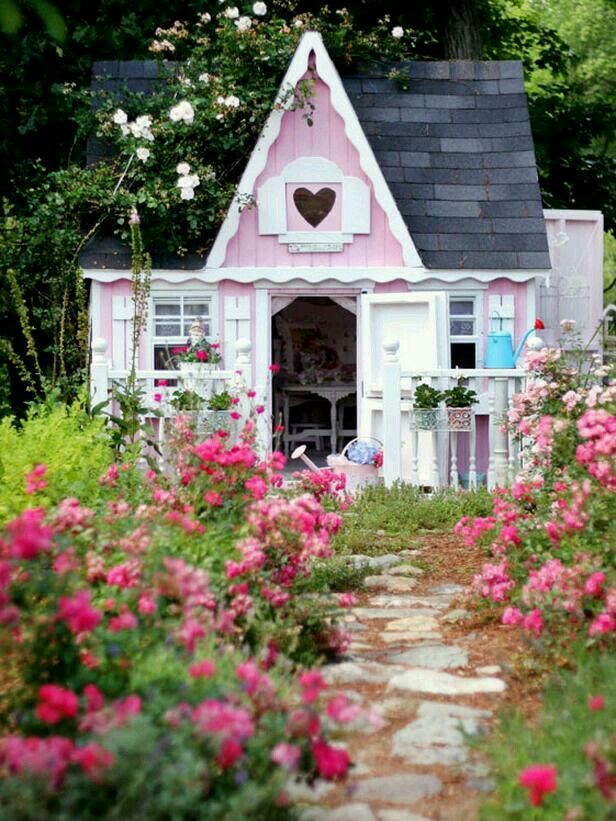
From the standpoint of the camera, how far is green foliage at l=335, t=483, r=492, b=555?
27.5ft

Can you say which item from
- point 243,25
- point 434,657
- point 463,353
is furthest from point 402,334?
point 434,657

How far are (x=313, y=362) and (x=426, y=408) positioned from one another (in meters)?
6.59

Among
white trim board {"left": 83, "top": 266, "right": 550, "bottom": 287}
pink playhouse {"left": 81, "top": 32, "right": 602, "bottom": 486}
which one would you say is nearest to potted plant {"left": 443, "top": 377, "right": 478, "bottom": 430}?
pink playhouse {"left": 81, "top": 32, "right": 602, "bottom": 486}

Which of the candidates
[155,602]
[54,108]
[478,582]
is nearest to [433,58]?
[54,108]

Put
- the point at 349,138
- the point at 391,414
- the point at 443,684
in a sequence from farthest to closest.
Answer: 1. the point at 349,138
2. the point at 391,414
3. the point at 443,684

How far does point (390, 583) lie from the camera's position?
7.20 meters

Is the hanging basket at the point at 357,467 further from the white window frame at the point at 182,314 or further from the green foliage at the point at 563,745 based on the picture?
the green foliage at the point at 563,745

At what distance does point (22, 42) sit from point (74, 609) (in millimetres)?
13803

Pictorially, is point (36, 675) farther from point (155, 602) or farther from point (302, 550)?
point (302, 550)

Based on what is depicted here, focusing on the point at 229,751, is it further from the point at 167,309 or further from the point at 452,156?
the point at 452,156

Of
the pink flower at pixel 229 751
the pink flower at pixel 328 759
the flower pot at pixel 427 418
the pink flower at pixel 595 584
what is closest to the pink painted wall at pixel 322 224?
the flower pot at pixel 427 418

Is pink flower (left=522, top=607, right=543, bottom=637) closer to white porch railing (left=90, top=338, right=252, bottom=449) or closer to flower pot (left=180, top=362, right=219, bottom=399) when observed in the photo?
flower pot (left=180, top=362, right=219, bottom=399)

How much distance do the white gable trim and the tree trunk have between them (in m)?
4.67

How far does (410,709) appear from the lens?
4777mm
